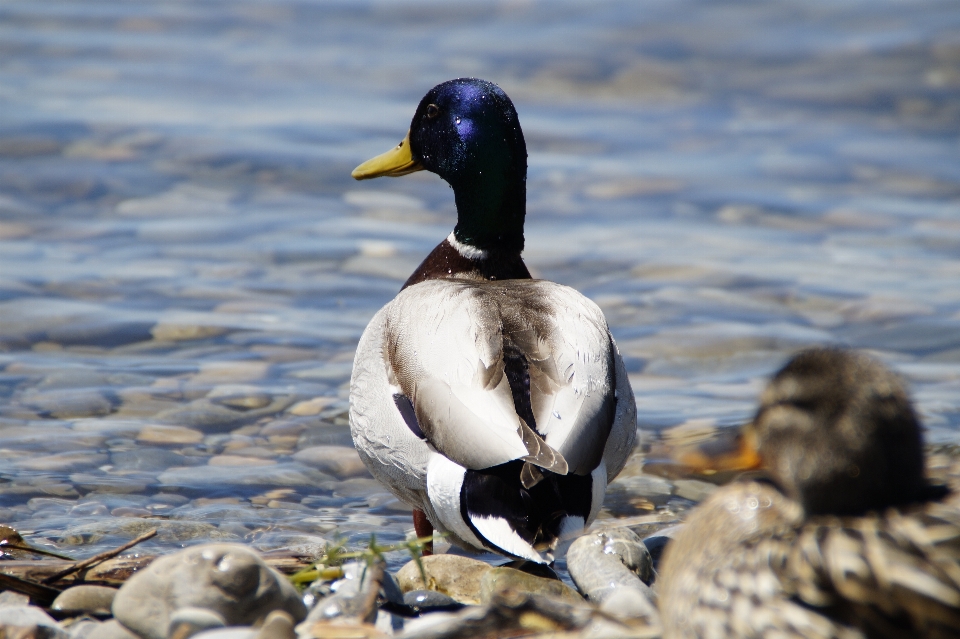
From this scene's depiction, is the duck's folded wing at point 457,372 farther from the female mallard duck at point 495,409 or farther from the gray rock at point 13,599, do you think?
the gray rock at point 13,599

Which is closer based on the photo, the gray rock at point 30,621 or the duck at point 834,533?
the duck at point 834,533

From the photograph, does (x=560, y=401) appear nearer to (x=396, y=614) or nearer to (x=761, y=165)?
(x=396, y=614)

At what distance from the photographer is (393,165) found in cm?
556

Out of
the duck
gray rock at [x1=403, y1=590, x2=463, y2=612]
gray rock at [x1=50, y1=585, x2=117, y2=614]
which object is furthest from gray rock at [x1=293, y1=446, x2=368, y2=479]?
the duck

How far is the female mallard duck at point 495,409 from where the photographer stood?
3.50m

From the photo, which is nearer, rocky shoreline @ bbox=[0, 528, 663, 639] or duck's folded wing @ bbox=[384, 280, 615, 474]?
rocky shoreline @ bbox=[0, 528, 663, 639]

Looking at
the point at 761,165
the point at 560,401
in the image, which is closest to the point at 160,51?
the point at 761,165

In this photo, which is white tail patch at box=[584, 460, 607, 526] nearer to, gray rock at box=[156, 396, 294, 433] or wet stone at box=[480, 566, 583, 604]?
wet stone at box=[480, 566, 583, 604]

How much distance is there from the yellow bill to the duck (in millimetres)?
3095

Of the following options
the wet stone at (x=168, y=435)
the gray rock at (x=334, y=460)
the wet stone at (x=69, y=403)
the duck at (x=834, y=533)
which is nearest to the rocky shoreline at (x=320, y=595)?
the duck at (x=834, y=533)

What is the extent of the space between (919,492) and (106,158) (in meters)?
8.25

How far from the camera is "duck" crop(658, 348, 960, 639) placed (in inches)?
90.3

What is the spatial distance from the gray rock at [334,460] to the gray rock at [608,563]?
165 cm

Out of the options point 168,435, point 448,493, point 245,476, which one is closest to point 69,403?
point 168,435
